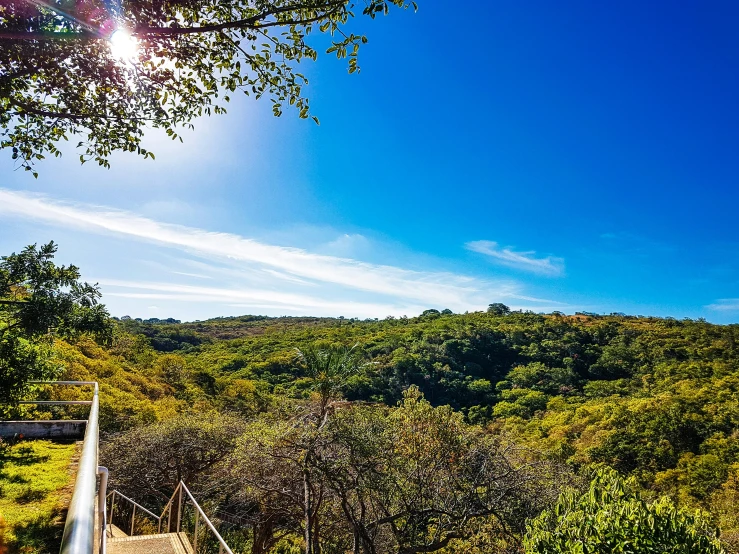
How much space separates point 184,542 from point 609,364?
227ft

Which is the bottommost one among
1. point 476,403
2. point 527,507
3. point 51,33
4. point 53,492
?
point 476,403

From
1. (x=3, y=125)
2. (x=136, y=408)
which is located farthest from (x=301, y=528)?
(x=136, y=408)

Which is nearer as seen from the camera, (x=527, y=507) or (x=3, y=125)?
(x=3, y=125)

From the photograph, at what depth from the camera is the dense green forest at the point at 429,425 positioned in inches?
439

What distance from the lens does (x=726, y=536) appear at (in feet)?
51.1

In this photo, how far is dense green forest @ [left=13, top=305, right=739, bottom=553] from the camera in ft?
36.6

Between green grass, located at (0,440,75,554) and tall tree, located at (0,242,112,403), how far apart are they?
1.06 m

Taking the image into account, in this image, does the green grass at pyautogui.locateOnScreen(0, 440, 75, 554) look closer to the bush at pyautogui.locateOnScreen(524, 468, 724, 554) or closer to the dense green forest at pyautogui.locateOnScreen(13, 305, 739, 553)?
the dense green forest at pyautogui.locateOnScreen(13, 305, 739, 553)

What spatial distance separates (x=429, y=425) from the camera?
527 inches

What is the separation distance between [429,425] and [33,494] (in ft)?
35.1

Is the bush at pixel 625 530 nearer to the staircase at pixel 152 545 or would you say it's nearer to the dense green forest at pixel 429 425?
the dense green forest at pixel 429 425

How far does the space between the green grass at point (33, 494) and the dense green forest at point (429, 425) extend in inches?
78.4

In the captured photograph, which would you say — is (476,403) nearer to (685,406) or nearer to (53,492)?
(685,406)

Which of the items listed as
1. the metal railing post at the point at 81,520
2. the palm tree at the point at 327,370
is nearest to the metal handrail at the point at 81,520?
the metal railing post at the point at 81,520
